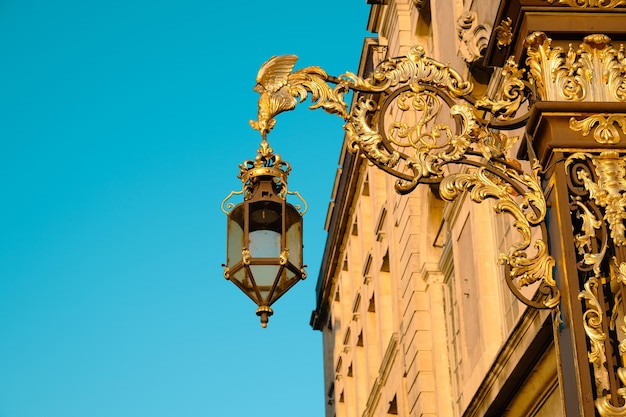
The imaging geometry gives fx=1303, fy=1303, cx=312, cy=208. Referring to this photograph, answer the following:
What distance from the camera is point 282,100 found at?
10.2 meters

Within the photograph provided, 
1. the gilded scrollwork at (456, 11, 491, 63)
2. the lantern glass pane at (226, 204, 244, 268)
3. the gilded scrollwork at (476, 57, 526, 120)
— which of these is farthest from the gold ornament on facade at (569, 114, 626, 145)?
the gilded scrollwork at (456, 11, 491, 63)

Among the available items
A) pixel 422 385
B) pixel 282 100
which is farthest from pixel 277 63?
pixel 422 385

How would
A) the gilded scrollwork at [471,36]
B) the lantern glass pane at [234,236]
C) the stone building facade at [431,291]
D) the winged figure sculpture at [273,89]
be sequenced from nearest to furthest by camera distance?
the winged figure sculpture at [273,89]
the lantern glass pane at [234,236]
the stone building facade at [431,291]
the gilded scrollwork at [471,36]

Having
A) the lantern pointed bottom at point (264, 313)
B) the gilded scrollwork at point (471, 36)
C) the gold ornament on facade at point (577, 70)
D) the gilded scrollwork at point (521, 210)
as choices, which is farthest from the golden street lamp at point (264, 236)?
the gilded scrollwork at point (471, 36)

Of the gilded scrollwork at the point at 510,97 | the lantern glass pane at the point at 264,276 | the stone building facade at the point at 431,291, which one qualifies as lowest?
the lantern glass pane at the point at 264,276

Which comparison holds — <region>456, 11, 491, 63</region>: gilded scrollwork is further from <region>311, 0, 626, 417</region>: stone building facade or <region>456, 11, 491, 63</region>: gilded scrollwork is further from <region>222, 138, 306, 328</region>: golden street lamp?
<region>222, 138, 306, 328</region>: golden street lamp

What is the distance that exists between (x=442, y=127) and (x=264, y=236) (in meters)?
1.72

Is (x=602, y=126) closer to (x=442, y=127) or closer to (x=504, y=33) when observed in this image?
(x=504, y=33)

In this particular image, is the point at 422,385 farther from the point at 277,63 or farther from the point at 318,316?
the point at 318,316

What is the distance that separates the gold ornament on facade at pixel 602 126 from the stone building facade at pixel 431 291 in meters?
0.86

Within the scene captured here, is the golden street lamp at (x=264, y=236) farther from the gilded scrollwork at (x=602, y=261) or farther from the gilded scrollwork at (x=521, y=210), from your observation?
the gilded scrollwork at (x=602, y=261)

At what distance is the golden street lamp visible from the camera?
1041 cm

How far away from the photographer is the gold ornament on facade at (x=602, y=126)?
9.00m

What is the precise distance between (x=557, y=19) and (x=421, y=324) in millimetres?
→ 18853
